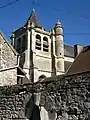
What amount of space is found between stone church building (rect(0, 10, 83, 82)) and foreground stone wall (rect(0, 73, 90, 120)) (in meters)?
44.4

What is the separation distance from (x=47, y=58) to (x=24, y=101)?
5315 centimetres

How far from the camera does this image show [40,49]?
61688 millimetres

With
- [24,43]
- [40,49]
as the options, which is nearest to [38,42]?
[40,49]

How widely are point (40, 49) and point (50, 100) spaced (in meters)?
53.8

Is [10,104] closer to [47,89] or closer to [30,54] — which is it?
[47,89]

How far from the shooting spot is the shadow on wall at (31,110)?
27.8 ft

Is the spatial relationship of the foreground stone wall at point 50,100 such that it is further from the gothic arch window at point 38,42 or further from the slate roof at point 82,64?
the gothic arch window at point 38,42

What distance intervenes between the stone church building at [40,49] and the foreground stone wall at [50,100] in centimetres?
4441

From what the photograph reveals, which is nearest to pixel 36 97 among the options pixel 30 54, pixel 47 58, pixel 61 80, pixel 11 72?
pixel 61 80

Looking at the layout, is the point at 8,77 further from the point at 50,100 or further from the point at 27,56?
the point at 27,56

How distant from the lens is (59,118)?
7.64m

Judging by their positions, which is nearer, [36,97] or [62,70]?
[36,97]

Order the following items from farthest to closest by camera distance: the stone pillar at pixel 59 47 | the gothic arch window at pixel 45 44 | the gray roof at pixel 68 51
Result: 1. the gray roof at pixel 68 51
2. the gothic arch window at pixel 45 44
3. the stone pillar at pixel 59 47

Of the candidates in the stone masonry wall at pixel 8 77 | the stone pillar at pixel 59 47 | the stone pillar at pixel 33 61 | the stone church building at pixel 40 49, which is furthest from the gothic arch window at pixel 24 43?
the stone masonry wall at pixel 8 77
